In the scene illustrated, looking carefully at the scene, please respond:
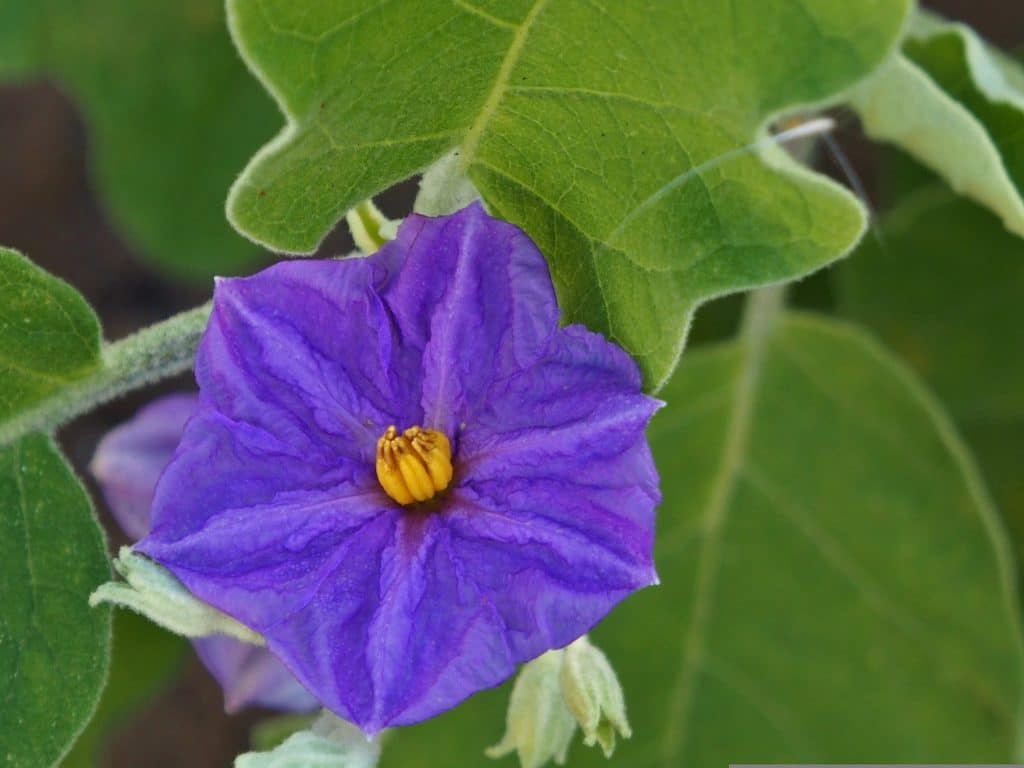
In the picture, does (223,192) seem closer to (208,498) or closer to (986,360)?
(986,360)

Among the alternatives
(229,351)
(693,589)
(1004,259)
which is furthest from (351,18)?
(1004,259)

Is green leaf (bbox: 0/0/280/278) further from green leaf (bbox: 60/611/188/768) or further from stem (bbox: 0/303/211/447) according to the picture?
stem (bbox: 0/303/211/447)

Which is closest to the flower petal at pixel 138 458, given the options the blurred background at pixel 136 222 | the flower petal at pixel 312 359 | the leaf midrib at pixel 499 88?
the flower petal at pixel 312 359

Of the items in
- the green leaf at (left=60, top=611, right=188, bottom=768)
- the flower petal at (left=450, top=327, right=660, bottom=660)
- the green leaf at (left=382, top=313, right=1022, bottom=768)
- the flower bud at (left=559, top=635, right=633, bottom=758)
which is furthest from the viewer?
the green leaf at (left=60, top=611, right=188, bottom=768)

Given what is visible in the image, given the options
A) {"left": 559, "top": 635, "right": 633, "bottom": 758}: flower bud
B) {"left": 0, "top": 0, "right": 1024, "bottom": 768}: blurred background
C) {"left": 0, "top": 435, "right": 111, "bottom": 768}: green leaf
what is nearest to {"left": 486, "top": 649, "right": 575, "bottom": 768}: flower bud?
{"left": 559, "top": 635, "right": 633, "bottom": 758}: flower bud

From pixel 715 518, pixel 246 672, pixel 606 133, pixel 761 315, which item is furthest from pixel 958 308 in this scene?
pixel 246 672

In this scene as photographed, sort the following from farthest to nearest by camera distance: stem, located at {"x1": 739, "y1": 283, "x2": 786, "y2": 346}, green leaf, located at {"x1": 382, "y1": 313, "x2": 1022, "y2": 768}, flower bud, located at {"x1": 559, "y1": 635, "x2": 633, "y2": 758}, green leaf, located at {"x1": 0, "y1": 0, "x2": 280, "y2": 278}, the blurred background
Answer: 1. the blurred background
2. green leaf, located at {"x1": 0, "y1": 0, "x2": 280, "y2": 278}
3. stem, located at {"x1": 739, "y1": 283, "x2": 786, "y2": 346}
4. green leaf, located at {"x1": 382, "y1": 313, "x2": 1022, "y2": 768}
5. flower bud, located at {"x1": 559, "y1": 635, "x2": 633, "y2": 758}
